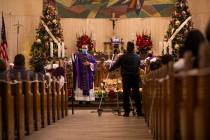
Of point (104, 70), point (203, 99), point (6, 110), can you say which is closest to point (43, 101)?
point (6, 110)

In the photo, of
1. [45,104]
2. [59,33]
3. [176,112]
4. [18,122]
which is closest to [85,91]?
[59,33]

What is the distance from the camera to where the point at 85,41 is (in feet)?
63.4

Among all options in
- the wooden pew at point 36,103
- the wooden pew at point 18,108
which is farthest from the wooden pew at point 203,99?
the wooden pew at point 36,103

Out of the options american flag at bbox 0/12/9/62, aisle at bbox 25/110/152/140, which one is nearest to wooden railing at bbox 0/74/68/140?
aisle at bbox 25/110/152/140

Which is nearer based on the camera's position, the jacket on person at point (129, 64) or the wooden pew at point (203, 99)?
→ the wooden pew at point (203, 99)

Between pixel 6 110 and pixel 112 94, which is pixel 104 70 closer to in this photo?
pixel 112 94

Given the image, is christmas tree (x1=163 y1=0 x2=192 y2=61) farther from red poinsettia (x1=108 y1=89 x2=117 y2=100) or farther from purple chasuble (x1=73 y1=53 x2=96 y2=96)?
purple chasuble (x1=73 y1=53 x2=96 y2=96)

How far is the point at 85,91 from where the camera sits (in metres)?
15.2

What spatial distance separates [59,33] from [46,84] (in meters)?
8.98

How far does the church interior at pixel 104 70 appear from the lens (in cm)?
469

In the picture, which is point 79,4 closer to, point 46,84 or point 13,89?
point 46,84

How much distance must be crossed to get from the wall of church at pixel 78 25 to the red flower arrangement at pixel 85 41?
1.89 ft

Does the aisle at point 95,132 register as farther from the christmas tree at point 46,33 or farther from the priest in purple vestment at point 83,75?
the christmas tree at point 46,33

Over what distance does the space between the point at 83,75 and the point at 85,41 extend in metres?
4.30
